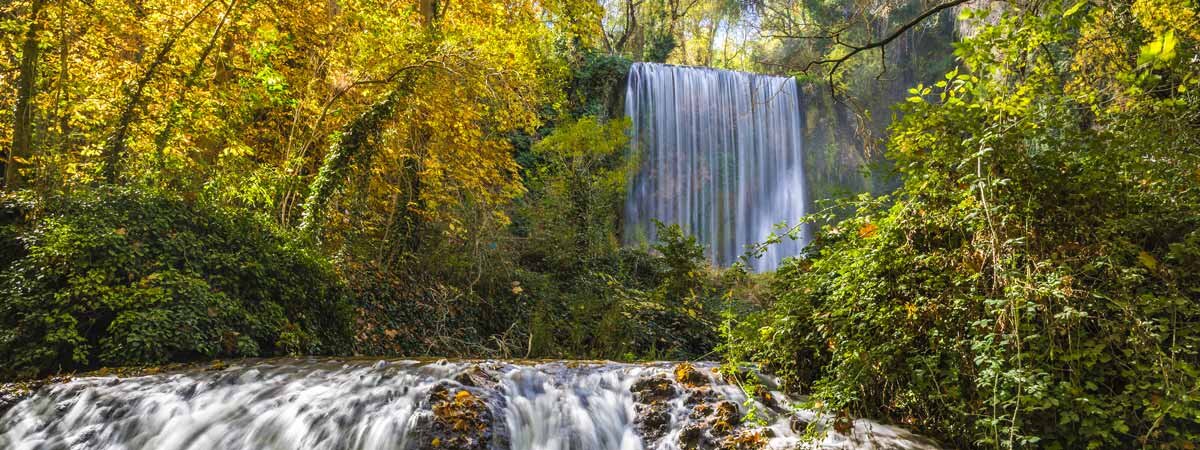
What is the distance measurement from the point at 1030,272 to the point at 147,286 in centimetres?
608

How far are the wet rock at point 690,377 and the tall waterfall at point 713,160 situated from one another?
47.1 ft

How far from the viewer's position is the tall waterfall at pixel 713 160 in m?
19.6

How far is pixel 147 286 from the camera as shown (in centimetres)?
525

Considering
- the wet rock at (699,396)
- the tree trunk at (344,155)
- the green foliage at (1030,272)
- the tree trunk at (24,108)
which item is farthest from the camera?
the tree trunk at (344,155)

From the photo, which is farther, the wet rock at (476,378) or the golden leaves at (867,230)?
the golden leaves at (867,230)

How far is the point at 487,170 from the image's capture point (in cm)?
958

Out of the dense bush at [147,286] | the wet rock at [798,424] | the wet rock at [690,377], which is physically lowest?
the wet rock at [798,424]

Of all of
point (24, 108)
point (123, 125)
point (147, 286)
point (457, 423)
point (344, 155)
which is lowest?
point (457, 423)

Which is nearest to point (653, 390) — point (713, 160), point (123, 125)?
point (123, 125)

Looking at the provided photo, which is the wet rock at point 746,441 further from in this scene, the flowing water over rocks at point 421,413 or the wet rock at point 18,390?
the wet rock at point 18,390

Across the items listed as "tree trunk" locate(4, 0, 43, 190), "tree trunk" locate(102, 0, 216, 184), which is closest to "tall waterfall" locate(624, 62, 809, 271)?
"tree trunk" locate(102, 0, 216, 184)

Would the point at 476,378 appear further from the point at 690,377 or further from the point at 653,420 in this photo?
the point at 690,377

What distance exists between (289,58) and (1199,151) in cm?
977

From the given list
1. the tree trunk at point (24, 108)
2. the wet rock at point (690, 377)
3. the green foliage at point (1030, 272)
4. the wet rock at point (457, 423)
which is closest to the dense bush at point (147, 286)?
the tree trunk at point (24, 108)
